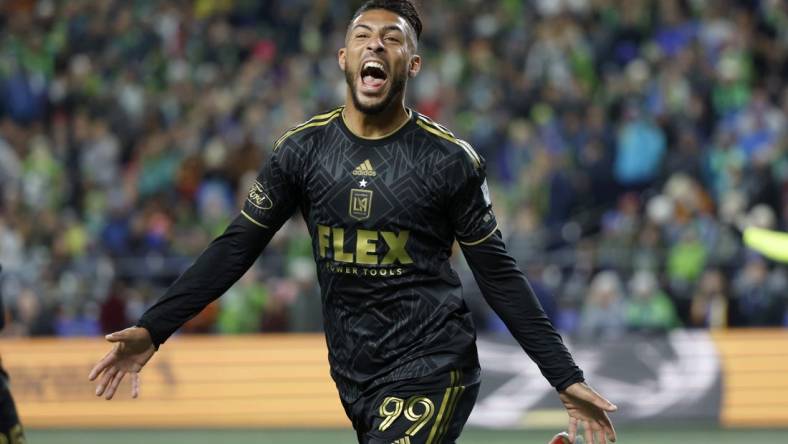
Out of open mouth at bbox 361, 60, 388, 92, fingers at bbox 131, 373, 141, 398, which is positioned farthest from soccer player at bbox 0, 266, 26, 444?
open mouth at bbox 361, 60, 388, 92

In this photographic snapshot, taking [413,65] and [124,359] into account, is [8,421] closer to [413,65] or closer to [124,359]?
[124,359]

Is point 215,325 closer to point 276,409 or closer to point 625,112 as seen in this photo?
point 276,409

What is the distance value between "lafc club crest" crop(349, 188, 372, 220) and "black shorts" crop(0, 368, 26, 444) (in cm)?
183

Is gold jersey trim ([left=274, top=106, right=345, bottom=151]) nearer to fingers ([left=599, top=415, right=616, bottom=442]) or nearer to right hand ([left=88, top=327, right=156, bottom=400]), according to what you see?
right hand ([left=88, top=327, right=156, bottom=400])

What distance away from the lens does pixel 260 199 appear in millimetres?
5449

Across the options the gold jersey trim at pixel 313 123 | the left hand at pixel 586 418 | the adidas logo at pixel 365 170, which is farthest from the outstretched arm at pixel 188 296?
the left hand at pixel 586 418

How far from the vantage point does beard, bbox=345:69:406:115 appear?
5.25 m

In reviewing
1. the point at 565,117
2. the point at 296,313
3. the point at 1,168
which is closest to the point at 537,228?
the point at 565,117

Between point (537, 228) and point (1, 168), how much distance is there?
6492 mm

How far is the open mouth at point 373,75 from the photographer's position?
17.2 ft

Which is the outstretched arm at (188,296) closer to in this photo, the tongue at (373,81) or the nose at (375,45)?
the tongue at (373,81)

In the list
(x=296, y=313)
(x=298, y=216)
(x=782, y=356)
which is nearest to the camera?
(x=782, y=356)

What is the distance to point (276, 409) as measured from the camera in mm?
13086

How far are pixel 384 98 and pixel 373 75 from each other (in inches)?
4.1
